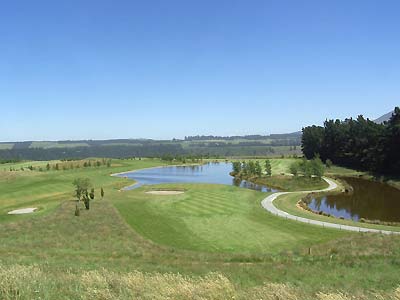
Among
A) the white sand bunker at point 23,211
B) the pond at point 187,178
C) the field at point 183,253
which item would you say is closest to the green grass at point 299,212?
the field at point 183,253

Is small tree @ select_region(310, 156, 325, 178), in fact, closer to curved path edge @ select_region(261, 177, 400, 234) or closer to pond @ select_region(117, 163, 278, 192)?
pond @ select_region(117, 163, 278, 192)

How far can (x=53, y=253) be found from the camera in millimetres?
26781

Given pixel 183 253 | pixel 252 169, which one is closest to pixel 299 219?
pixel 183 253

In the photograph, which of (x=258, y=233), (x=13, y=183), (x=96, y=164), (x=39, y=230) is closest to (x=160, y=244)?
(x=258, y=233)

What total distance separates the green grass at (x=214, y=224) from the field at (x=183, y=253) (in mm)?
100

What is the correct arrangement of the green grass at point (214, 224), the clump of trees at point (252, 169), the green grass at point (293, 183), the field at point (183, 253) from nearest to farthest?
the field at point (183, 253) < the green grass at point (214, 224) < the green grass at point (293, 183) < the clump of trees at point (252, 169)

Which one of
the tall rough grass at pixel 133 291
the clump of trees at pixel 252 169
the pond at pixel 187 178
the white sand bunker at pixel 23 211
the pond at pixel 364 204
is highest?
the tall rough grass at pixel 133 291

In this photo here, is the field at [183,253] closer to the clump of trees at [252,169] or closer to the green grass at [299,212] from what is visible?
the green grass at [299,212]

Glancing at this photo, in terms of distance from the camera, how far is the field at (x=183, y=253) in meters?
10.3

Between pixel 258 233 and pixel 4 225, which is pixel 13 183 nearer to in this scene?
pixel 4 225

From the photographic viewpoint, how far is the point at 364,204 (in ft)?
192

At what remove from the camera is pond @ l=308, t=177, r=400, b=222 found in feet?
165

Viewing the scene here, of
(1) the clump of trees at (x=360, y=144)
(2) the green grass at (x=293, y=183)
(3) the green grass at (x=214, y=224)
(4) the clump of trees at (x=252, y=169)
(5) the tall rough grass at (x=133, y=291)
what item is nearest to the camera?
(5) the tall rough grass at (x=133, y=291)

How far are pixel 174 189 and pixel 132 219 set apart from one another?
27.7m
